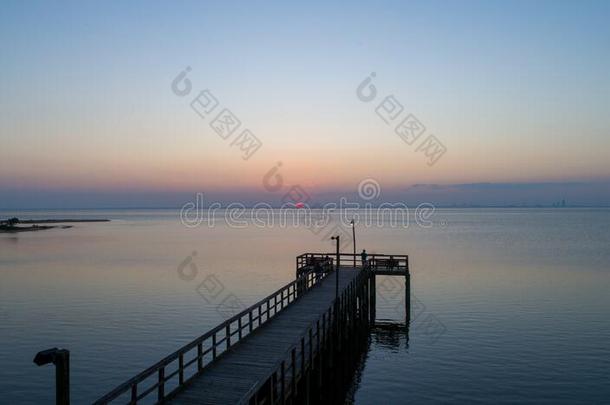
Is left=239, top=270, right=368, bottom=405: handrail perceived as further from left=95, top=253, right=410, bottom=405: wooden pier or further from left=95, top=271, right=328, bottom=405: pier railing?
left=95, top=271, right=328, bottom=405: pier railing

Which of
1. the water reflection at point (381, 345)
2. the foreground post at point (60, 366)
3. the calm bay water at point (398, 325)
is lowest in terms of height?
the water reflection at point (381, 345)

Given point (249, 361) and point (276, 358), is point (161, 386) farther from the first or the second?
point (276, 358)

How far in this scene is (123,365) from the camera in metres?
23.5

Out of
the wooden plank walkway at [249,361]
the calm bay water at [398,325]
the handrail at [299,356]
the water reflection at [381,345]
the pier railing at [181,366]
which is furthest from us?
Answer: the water reflection at [381,345]

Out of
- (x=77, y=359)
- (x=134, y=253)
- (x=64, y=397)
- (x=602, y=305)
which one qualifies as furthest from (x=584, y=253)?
(x=64, y=397)

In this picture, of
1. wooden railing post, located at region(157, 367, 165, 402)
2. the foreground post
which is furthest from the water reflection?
the foreground post

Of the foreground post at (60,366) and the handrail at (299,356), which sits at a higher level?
the foreground post at (60,366)

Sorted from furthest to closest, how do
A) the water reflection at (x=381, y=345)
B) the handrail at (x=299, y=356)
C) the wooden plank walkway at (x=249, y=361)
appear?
1. the water reflection at (x=381, y=345)
2. the wooden plank walkway at (x=249, y=361)
3. the handrail at (x=299, y=356)

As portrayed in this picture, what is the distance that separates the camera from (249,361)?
15680mm

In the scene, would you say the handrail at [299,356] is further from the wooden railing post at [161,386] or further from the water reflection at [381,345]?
the water reflection at [381,345]

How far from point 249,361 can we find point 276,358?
2.86 ft

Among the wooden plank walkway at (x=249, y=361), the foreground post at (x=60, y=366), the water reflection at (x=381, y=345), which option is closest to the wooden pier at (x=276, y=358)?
the wooden plank walkway at (x=249, y=361)

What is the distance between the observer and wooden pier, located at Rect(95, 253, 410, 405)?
12.9m

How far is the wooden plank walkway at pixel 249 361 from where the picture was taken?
12812mm
